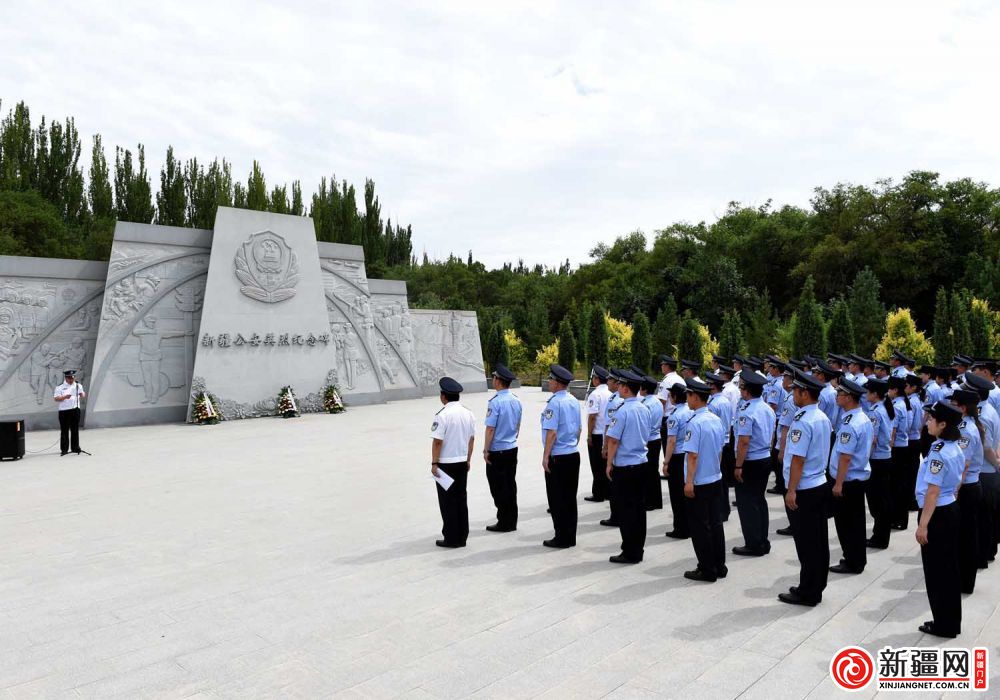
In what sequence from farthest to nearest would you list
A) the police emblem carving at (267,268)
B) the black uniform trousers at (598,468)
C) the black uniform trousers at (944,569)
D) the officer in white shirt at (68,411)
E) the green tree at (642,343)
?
the green tree at (642,343) → the police emblem carving at (267,268) → the officer in white shirt at (68,411) → the black uniform trousers at (598,468) → the black uniform trousers at (944,569)

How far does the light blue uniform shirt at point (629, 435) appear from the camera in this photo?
556 cm

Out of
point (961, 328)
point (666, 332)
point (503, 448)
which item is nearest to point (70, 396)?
point (503, 448)

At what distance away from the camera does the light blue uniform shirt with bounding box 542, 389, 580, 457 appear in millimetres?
5949

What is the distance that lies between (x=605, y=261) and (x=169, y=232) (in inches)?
1418

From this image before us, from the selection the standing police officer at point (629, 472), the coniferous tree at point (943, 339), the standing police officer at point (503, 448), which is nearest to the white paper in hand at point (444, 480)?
the standing police officer at point (503, 448)

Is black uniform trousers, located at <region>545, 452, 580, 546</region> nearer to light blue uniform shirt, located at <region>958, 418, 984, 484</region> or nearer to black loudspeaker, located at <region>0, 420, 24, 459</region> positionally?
light blue uniform shirt, located at <region>958, 418, 984, 484</region>

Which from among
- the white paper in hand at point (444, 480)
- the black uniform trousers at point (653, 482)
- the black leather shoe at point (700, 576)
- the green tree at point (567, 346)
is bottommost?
the black leather shoe at point (700, 576)

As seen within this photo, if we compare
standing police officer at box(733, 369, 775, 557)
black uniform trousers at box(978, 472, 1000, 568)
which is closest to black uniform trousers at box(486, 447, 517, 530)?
standing police officer at box(733, 369, 775, 557)

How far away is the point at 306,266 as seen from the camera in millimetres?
16750

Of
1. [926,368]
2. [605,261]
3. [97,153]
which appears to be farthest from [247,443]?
[605,261]

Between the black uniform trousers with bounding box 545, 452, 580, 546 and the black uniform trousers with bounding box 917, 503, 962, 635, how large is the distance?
107 inches

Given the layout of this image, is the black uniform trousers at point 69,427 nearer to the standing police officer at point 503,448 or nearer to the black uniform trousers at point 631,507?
the standing police officer at point 503,448

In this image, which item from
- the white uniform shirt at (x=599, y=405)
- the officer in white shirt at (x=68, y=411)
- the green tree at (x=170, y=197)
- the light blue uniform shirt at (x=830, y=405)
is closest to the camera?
the light blue uniform shirt at (x=830, y=405)

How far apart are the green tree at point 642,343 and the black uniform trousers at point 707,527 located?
22140mm
